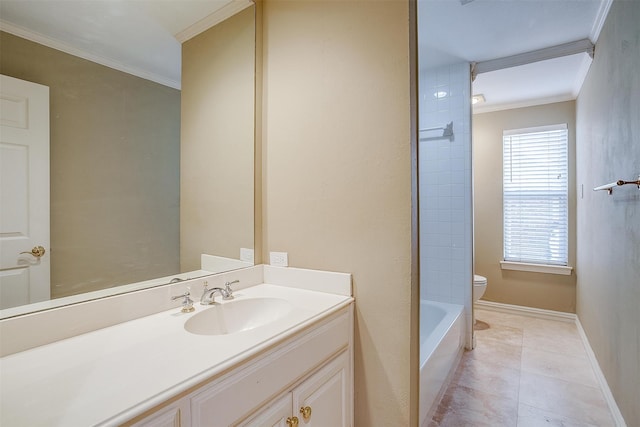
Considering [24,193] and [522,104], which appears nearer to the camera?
[24,193]

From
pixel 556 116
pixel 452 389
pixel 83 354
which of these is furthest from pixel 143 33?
pixel 556 116

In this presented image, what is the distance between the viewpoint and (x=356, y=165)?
1435 mm

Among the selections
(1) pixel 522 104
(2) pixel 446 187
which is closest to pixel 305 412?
(2) pixel 446 187

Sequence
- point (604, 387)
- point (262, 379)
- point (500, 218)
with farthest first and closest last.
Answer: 1. point (500, 218)
2. point (604, 387)
3. point (262, 379)

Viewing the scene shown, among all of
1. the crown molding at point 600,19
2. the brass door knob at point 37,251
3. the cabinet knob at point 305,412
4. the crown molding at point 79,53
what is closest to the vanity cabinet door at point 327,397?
the cabinet knob at point 305,412

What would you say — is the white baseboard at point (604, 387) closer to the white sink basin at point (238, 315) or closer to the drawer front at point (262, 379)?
the drawer front at point (262, 379)

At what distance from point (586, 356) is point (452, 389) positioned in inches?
53.2

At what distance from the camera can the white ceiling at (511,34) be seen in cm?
199

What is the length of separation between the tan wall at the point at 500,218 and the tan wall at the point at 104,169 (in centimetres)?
356

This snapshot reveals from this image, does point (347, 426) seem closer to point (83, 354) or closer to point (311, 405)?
point (311, 405)

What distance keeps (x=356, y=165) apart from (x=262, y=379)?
0.94 metres

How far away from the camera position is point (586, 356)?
8.33 feet

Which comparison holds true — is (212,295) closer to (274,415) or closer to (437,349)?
(274,415)

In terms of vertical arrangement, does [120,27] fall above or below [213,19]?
below
